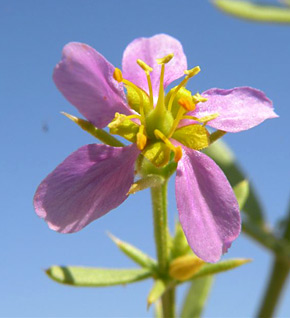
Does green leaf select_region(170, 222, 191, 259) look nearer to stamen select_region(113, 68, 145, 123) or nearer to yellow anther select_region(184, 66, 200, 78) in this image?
stamen select_region(113, 68, 145, 123)

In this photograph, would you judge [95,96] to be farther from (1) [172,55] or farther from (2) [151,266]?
(2) [151,266]

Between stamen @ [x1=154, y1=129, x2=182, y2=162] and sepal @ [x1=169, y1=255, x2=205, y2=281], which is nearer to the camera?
stamen @ [x1=154, y1=129, x2=182, y2=162]

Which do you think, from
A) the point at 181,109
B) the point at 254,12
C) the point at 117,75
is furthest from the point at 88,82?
the point at 254,12

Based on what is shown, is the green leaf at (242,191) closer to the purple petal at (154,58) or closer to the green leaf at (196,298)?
the purple petal at (154,58)

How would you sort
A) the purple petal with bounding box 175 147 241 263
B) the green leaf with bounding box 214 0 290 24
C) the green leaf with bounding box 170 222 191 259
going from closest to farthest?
the purple petal with bounding box 175 147 241 263
the green leaf with bounding box 170 222 191 259
the green leaf with bounding box 214 0 290 24

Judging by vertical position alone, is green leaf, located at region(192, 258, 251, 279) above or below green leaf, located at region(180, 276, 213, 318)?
above

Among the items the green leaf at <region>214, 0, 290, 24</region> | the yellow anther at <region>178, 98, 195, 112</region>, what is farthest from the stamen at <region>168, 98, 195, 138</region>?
the green leaf at <region>214, 0, 290, 24</region>
